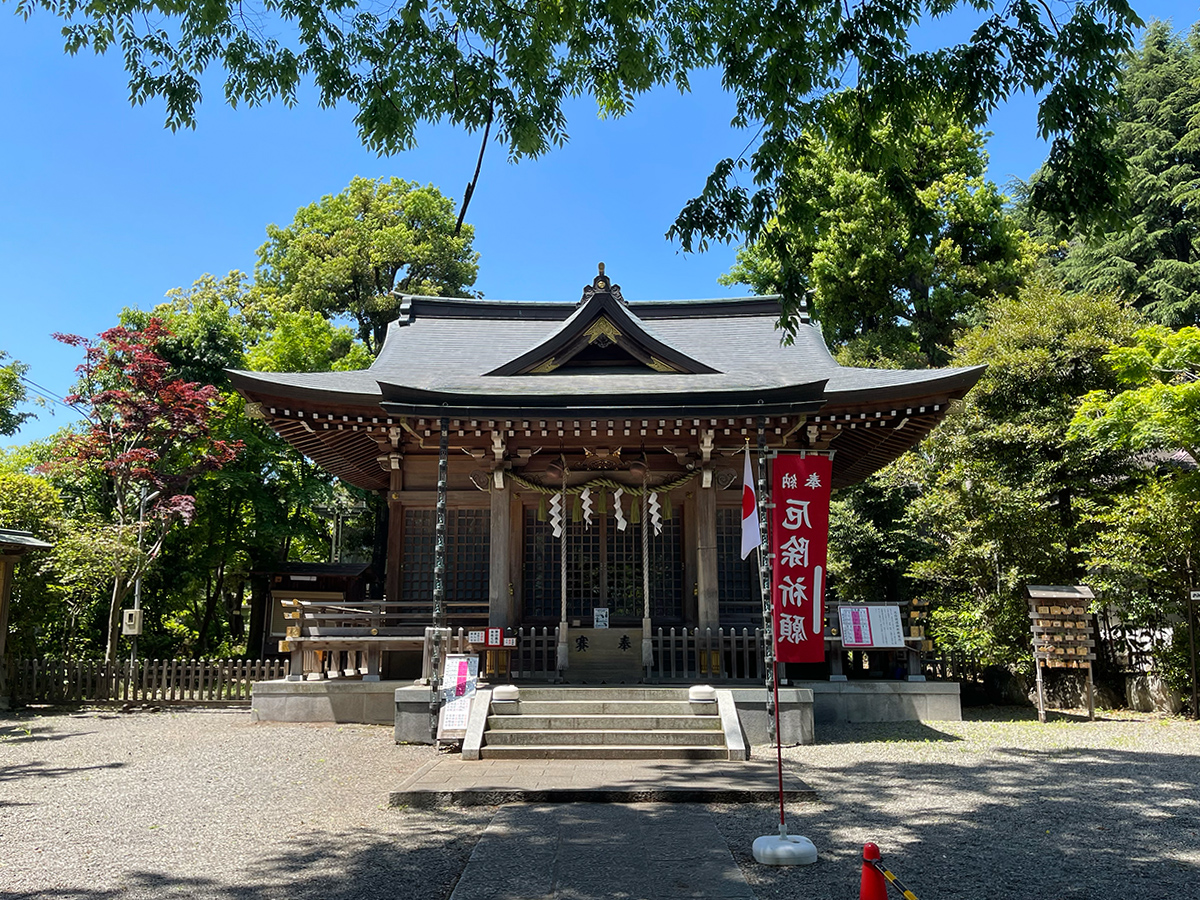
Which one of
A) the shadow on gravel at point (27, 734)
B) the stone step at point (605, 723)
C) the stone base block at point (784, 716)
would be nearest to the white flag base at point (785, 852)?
the stone step at point (605, 723)

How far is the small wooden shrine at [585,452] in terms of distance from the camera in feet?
37.8

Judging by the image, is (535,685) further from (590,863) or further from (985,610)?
(985,610)

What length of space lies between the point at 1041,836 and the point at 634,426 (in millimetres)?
7202

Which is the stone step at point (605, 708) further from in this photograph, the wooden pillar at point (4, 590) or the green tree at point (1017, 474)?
the wooden pillar at point (4, 590)

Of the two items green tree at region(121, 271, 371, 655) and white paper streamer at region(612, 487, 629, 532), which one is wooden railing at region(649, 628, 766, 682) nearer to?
white paper streamer at region(612, 487, 629, 532)

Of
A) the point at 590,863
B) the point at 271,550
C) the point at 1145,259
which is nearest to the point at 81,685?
the point at 271,550

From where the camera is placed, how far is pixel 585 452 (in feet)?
43.7

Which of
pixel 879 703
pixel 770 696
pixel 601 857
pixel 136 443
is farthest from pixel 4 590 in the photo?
pixel 879 703

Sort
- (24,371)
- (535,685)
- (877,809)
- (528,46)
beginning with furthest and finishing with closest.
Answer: (24,371), (535,685), (528,46), (877,809)

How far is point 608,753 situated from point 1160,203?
27.5 meters

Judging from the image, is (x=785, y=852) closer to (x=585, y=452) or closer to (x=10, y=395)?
(x=585, y=452)

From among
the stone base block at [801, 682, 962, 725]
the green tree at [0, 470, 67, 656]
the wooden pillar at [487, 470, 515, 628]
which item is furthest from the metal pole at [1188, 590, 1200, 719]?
the green tree at [0, 470, 67, 656]

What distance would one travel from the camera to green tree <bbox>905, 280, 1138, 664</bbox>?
14.1 meters

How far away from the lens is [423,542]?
1359 cm
